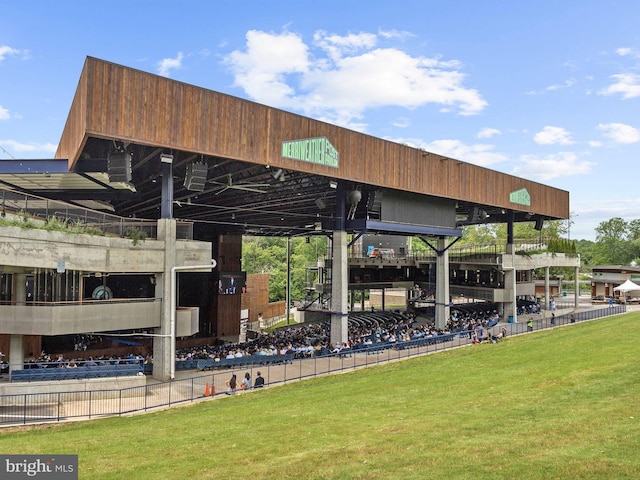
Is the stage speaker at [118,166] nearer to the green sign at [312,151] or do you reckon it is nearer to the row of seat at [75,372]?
the green sign at [312,151]

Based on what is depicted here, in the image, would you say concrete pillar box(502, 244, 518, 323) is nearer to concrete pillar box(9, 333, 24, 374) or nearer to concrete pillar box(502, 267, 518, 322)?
concrete pillar box(502, 267, 518, 322)

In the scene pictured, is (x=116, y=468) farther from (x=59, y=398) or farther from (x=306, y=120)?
(x=306, y=120)

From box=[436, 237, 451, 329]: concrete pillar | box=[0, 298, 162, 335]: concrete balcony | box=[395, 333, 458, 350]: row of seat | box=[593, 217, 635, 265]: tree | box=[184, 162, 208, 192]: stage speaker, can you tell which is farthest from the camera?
box=[593, 217, 635, 265]: tree

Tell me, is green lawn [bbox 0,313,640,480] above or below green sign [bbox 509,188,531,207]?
below

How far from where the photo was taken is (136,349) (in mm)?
36062

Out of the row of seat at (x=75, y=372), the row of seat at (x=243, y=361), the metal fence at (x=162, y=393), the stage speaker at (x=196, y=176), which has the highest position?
the stage speaker at (x=196, y=176)

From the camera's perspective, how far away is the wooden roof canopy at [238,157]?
21531 millimetres

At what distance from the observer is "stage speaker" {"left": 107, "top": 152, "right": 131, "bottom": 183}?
23.0m

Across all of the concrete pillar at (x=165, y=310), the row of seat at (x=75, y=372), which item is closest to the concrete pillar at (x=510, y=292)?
the concrete pillar at (x=165, y=310)

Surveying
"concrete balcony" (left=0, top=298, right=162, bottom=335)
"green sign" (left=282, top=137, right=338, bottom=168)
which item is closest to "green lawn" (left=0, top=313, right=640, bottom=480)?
"concrete balcony" (left=0, top=298, right=162, bottom=335)

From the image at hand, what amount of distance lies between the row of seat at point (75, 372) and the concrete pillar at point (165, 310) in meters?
1.16

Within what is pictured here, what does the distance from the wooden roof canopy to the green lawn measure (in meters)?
12.0

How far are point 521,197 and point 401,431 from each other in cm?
3933

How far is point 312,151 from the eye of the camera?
2886 centimetres
